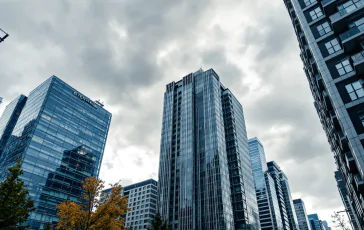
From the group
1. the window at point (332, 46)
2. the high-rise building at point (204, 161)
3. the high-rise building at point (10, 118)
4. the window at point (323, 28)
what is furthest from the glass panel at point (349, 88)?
the high-rise building at point (10, 118)

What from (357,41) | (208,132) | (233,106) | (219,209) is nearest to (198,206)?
(219,209)

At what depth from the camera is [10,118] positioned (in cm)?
12075

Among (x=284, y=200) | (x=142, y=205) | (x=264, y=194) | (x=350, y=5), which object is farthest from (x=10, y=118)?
(x=284, y=200)

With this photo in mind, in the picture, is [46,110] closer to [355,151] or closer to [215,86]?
[215,86]

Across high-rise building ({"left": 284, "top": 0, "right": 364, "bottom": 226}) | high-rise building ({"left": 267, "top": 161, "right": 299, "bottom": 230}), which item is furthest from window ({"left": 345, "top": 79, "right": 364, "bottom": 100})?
high-rise building ({"left": 267, "top": 161, "right": 299, "bottom": 230})

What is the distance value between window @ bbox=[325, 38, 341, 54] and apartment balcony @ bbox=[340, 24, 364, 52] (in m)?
2.40

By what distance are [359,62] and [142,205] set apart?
437ft

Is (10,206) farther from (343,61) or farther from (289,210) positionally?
(289,210)

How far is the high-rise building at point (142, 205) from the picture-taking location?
132m

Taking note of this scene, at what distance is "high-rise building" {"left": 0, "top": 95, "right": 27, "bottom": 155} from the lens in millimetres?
116250

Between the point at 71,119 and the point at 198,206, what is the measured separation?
65.3m

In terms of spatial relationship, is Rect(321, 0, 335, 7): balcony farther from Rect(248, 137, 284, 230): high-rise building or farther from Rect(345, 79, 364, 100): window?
Rect(248, 137, 284, 230): high-rise building

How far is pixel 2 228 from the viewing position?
64.7 ft

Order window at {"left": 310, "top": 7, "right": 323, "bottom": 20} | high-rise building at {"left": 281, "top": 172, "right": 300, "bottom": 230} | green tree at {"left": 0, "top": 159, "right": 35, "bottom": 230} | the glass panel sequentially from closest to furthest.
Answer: green tree at {"left": 0, "top": 159, "right": 35, "bottom": 230}, the glass panel, window at {"left": 310, "top": 7, "right": 323, "bottom": 20}, high-rise building at {"left": 281, "top": 172, "right": 300, "bottom": 230}
